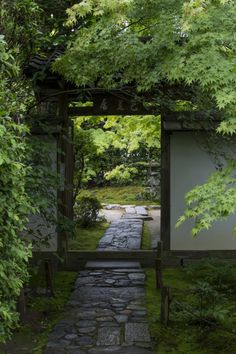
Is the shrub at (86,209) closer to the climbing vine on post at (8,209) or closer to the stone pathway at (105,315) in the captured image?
the stone pathway at (105,315)

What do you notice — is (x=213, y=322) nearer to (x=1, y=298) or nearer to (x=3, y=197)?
(x=1, y=298)

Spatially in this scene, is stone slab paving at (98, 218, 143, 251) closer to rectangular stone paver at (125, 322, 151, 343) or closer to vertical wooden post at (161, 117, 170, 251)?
vertical wooden post at (161, 117, 170, 251)

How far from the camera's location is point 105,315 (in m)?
6.53

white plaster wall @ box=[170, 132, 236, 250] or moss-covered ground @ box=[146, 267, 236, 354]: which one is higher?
white plaster wall @ box=[170, 132, 236, 250]

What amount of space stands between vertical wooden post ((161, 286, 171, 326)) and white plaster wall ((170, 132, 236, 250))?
3.47m

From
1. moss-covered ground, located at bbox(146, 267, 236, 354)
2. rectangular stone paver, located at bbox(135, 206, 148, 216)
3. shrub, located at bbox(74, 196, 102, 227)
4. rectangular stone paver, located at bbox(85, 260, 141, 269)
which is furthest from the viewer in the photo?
rectangular stone paver, located at bbox(135, 206, 148, 216)

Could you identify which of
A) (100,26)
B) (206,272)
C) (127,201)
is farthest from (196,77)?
(127,201)

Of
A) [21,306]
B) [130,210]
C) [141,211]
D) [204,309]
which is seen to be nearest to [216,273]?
[204,309]

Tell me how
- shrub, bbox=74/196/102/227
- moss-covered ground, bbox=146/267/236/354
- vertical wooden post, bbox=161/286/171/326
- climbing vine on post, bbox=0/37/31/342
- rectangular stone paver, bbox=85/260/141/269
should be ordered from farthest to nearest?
shrub, bbox=74/196/102/227
rectangular stone paver, bbox=85/260/141/269
vertical wooden post, bbox=161/286/171/326
moss-covered ground, bbox=146/267/236/354
climbing vine on post, bbox=0/37/31/342

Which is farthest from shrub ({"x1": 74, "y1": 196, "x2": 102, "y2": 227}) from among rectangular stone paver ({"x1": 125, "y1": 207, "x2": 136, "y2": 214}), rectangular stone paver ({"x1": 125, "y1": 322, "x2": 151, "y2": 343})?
rectangular stone paver ({"x1": 125, "y1": 322, "x2": 151, "y2": 343})

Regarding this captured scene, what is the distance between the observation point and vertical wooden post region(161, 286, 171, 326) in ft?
19.6

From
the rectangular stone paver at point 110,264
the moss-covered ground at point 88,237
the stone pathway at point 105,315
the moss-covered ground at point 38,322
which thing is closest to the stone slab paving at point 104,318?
the stone pathway at point 105,315

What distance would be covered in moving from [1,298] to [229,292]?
4.47 m

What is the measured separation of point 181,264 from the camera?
30.8ft
